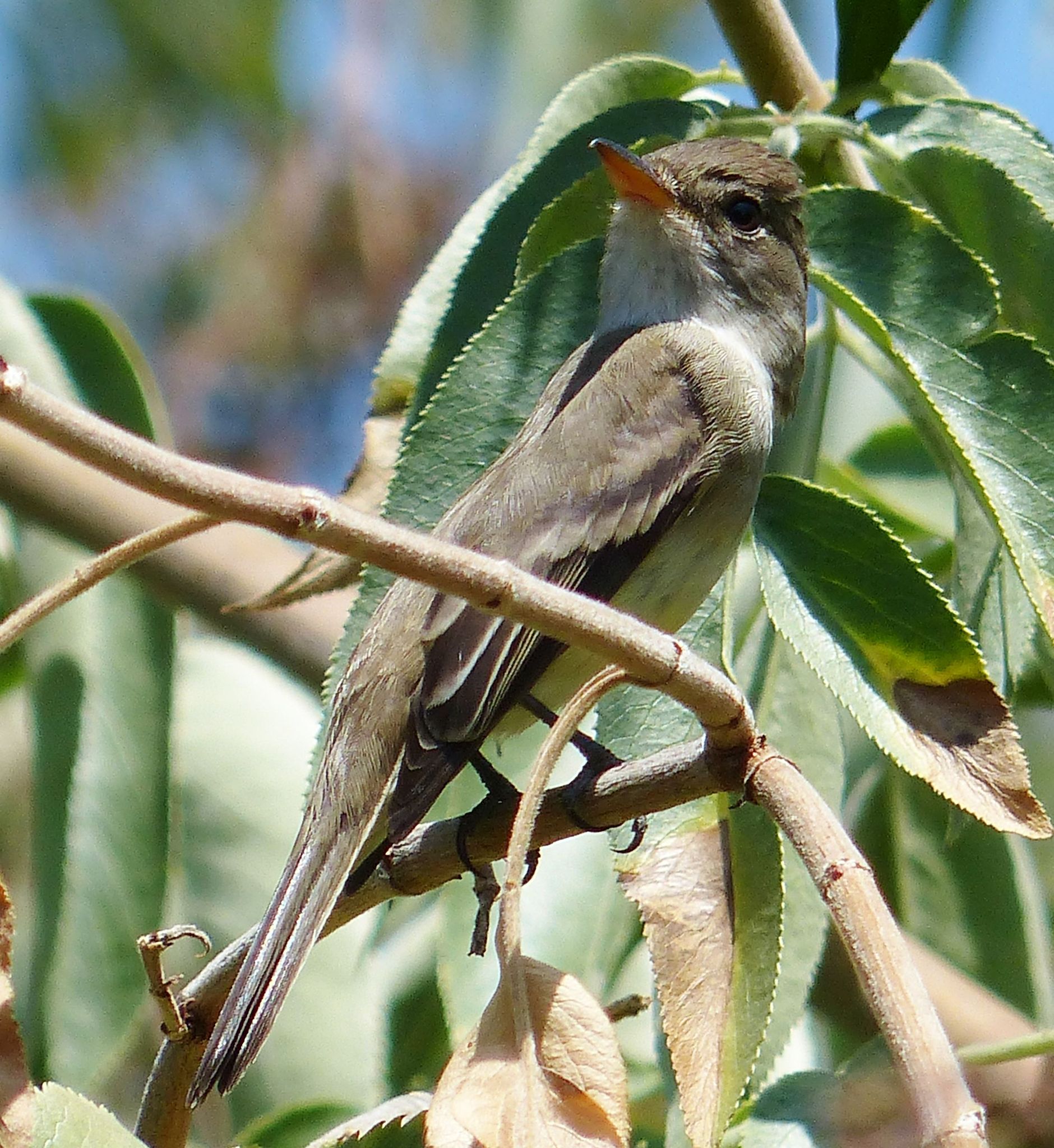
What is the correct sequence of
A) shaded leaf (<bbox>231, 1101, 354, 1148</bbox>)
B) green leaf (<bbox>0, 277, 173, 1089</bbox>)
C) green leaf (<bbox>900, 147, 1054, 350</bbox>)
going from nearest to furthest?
green leaf (<bbox>900, 147, 1054, 350</bbox>)
shaded leaf (<bbox>231, 1101, 354, 1148</bbox>)
green leaf (<bbox>0, 277, 173, 1089</bbox>)

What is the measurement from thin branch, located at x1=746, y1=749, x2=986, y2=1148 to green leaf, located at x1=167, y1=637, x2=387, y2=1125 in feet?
5.24

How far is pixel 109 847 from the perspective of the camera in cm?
309

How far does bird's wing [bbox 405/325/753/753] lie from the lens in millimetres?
2596

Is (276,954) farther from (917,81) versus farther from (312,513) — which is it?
(917,81)

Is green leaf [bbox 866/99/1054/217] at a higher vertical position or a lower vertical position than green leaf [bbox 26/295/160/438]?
higher

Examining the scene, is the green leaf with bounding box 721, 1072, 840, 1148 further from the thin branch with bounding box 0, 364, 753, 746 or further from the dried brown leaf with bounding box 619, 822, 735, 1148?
the thin branch with bounding box 0, 364, 753, 746

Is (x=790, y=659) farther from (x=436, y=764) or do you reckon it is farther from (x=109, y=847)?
(x=109, y=847)

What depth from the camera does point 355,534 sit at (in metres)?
1.21

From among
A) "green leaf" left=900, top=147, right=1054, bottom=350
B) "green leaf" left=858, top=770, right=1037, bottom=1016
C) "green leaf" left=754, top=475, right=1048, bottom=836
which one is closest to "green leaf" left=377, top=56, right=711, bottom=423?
"green leaf" left=900, top=147, right=1054, bottom=350

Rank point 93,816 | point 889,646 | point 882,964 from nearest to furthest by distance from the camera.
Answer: point 882,964 < point 889,646 < point 93,816

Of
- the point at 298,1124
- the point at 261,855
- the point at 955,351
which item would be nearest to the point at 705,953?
the point at 955,351

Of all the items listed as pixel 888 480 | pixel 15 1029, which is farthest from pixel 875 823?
pixel 15 1029

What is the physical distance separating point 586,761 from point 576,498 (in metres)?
Result: 0.45

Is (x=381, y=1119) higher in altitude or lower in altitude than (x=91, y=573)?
lower
